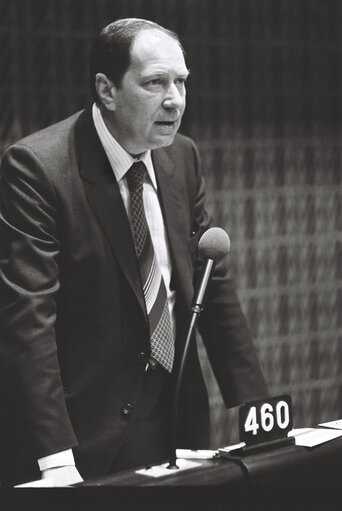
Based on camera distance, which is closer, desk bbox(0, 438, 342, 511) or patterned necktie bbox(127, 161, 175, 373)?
desk bbox(0, 438, 342, 511)

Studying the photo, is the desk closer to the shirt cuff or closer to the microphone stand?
the microphone stand

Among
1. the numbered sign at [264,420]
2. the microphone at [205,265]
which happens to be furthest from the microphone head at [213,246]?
the numbered sign at [264,420]

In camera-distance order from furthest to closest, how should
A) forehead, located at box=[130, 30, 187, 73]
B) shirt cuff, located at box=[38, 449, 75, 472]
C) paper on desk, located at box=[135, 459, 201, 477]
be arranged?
forehead, located at box=[130, 30, 187, 73]
shirt cuff, located at box=[38, 449, 75, 472]
paper on desk, located at box=[135, 459, 201, 477]

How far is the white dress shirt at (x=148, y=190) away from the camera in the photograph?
2021 millimetres

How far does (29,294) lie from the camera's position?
1.78m

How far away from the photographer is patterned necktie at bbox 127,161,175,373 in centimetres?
197

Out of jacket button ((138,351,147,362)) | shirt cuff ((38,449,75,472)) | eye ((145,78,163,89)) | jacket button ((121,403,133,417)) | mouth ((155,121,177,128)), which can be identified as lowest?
shirt cuff ((38,449,75,472))

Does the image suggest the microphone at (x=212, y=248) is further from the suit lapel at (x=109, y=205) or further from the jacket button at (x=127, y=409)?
the jacket button at (x=127, y=409)

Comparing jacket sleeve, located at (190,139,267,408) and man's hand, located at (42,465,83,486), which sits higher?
jacket sleeve, located at (190,139,267,408)

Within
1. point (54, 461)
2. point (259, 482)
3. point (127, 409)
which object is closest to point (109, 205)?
point (127, 409)

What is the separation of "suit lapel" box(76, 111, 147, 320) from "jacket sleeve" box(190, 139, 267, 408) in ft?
0.68

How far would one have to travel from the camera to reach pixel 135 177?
6.66ft

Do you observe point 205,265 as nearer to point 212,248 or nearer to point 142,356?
point 212,248

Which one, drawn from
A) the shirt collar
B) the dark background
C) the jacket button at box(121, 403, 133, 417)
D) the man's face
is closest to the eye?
the man's face
